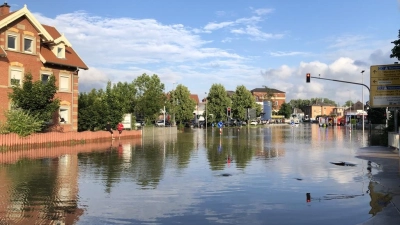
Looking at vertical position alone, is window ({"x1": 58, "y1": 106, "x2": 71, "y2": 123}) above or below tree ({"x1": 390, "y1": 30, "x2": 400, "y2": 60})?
below

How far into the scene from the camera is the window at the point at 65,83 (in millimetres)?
40156

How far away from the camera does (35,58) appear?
37.2 m

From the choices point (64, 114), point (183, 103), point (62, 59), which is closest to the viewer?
point (62, 59)

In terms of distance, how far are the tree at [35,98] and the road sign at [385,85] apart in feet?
80.0

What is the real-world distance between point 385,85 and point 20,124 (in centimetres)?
2573

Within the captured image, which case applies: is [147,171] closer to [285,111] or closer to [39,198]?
[39,198]

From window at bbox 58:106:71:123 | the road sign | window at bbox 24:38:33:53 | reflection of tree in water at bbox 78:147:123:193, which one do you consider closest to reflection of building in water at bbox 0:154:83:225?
reflection of tree in water at bbox 78:147:123:193

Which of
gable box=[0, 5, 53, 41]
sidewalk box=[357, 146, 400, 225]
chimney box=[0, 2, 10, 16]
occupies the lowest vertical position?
sidewalk box=[357, 146, 400, 225]

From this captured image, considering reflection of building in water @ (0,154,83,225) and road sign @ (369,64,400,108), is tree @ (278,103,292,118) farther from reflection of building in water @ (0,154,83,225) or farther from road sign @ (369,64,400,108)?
reflection of building in water @ (0,154,83,225)

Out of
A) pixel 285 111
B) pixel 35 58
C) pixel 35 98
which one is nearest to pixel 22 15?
pixel 35 58

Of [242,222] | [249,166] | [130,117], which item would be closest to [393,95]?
[249,166]

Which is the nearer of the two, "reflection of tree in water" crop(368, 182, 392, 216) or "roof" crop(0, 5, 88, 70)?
"reflection of tree in water" crop(368, 182, 392, 216)

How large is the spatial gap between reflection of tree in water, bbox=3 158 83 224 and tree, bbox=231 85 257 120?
287 feet

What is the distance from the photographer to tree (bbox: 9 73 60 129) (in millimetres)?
31625
